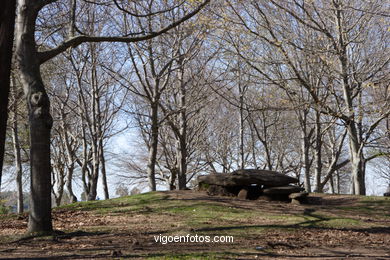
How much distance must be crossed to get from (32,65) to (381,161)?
3410 centimetres

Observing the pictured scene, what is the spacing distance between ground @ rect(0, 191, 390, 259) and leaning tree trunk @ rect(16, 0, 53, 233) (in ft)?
1.54

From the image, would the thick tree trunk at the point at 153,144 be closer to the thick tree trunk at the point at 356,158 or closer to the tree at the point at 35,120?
the thick tree trunk at the point at 356,158

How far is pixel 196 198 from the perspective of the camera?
11.9 m

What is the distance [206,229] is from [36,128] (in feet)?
11.8

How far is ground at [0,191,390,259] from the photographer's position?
5738 millimetres

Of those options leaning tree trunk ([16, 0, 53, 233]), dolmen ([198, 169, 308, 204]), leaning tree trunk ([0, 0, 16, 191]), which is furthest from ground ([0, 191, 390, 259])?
leaning tree trunk ([0, 0, 16, 191])

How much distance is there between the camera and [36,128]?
22.8 feet

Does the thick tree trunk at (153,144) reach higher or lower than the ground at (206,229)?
higher

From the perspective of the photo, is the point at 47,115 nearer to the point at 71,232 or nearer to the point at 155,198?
the point at 71,232

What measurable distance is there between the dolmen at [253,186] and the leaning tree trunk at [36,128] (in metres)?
7.36

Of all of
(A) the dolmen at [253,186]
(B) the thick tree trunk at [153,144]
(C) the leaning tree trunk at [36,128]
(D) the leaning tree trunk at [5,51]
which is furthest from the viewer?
(B) the thick tree trunk at [153,144]

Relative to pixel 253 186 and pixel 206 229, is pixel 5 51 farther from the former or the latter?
pixel 253 186

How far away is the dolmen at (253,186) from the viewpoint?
42.9ft

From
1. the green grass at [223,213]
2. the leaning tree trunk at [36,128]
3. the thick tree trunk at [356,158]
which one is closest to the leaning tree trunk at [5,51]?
the leaning tree trunk at [36,128]
